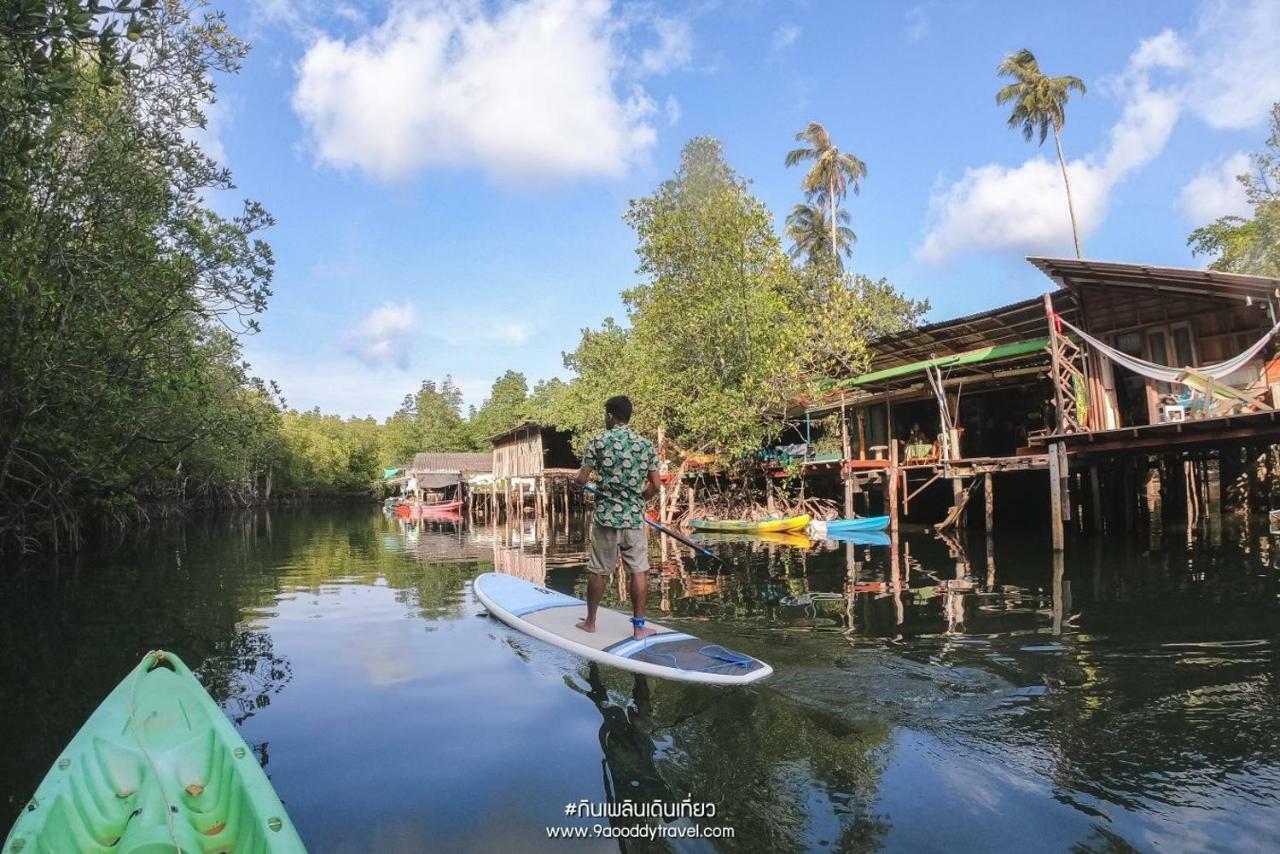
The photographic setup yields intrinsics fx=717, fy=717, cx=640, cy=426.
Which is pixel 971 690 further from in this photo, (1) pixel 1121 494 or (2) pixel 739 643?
(1) pixel 1121 494

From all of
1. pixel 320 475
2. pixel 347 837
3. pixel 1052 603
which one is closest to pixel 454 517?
pixel 320 475

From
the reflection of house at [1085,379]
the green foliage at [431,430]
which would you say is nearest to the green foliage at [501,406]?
the green foliage at [431,430]

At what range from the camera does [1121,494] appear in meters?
17.3

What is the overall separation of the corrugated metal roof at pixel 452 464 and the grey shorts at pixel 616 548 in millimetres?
42556

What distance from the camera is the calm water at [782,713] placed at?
3.10 meters

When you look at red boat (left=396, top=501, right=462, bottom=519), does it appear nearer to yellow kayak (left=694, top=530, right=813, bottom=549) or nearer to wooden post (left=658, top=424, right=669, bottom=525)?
wooden post (left=658, top=424, right=669, bottom=525)

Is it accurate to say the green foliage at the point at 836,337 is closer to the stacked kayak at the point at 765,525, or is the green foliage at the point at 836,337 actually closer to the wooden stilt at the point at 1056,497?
the stacked kayak at the point at 765,525

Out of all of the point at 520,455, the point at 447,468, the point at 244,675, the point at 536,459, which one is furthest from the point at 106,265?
the point at 447,468

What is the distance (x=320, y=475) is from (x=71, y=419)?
167ft

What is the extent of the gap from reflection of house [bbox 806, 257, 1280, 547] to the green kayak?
13351mm

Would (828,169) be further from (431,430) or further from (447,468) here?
(431,430)

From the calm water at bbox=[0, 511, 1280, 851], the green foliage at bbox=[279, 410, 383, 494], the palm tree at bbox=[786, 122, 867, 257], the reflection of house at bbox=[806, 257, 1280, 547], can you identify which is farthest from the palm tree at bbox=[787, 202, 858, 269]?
the green foliage at bbox=[279, 410, 383, 494]

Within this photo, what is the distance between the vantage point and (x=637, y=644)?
5.25m

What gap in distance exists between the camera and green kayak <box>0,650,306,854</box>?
264 cm
